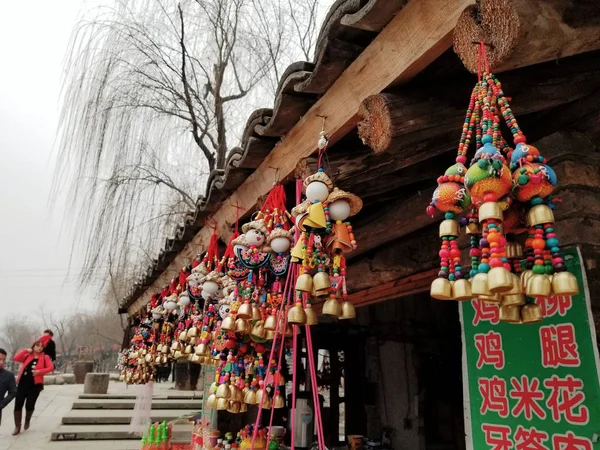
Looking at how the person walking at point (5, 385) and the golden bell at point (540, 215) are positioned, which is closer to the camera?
the golden bell at point (540, 215)

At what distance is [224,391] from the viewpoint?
2529 mm

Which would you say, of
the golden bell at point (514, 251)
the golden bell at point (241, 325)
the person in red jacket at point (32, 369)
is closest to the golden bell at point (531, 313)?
the golden bell at point (514, 251)

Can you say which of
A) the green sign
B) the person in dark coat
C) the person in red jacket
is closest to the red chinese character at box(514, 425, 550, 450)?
the green sign

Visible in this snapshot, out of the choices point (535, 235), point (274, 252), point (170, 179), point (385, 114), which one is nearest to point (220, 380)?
point (274, 252)

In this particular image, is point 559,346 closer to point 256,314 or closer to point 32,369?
point 256,314

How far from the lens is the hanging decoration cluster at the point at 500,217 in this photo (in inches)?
39.6

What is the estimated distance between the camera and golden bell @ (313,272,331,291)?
162 centimetres

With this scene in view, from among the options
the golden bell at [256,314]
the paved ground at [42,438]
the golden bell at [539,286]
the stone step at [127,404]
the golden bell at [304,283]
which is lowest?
the paved ground at [42,438]

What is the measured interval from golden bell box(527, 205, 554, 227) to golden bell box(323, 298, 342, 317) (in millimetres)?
757

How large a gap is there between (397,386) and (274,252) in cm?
359

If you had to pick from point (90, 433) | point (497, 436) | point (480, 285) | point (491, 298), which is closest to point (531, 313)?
point (491, 298)

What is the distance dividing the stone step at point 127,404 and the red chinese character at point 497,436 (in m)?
8.77

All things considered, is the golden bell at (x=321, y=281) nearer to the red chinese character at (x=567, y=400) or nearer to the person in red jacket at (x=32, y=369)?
the red chinese character at (x=567, y=400)

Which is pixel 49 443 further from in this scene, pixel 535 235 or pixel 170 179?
pixel 535 235
